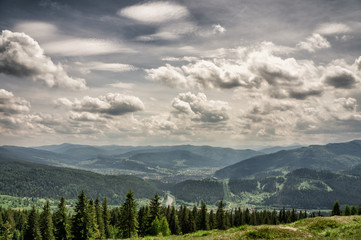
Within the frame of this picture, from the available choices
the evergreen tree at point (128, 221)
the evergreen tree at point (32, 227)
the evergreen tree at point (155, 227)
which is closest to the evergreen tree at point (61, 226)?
the evergreen tree at point (128, 221)

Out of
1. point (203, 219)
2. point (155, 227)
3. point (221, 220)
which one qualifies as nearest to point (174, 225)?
point (203, 219)

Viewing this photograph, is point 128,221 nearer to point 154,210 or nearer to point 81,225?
point 154,210

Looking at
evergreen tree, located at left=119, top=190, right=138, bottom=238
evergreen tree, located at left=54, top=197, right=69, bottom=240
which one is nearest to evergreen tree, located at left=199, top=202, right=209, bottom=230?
evergreen tree, located at left=119, top=190, right=138, bottom=238

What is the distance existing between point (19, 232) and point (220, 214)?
328ft

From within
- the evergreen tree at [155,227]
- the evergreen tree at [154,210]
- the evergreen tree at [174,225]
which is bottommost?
the evergreen tree at [174,225]

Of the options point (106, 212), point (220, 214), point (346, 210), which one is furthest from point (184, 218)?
point (346, 210)

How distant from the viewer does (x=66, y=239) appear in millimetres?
60188

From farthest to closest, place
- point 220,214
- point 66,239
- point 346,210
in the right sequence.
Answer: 1. point 346,210
2. point 220,214
3. point 66,239

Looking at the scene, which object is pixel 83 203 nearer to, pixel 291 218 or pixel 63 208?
pixel 63 208

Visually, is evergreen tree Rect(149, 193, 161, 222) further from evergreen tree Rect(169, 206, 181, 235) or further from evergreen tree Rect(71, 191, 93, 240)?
evergreen tree Rect(169, 206, 181, 235)

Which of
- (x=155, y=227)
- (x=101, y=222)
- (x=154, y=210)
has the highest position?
(x=154, y=210)

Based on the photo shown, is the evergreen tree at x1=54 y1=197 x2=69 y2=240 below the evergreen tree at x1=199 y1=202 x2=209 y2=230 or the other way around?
the other way around

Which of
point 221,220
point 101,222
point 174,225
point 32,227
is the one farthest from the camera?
point 221,220

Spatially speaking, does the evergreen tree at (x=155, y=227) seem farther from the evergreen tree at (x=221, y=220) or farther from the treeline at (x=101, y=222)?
the evergreen tree at (x=221, y=220)
